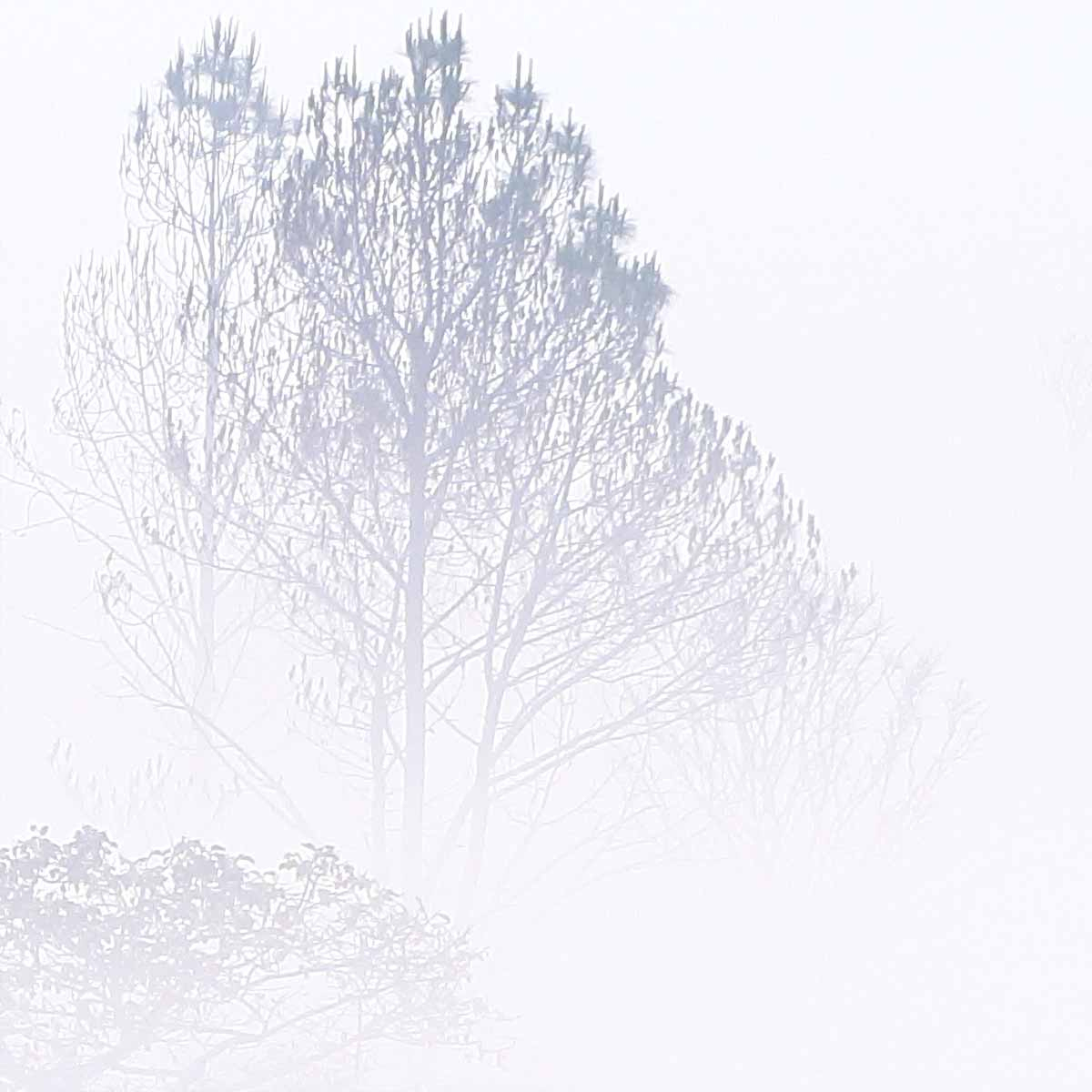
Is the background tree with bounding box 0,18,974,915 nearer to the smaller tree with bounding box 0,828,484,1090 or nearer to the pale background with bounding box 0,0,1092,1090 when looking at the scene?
the pale background with bounding box 0,0,1092,1090

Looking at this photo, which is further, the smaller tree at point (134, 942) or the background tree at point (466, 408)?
the background tree at point (466, 408)

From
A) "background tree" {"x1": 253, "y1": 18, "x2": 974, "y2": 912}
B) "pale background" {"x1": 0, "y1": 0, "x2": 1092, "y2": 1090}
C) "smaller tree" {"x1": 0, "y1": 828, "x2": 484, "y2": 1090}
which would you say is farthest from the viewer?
"pale background" {"x1": 0, "y1": 0, "x2": 1092, "y2": 1090}

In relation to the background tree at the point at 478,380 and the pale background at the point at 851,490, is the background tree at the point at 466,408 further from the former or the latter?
the pale background at the point at 851,490

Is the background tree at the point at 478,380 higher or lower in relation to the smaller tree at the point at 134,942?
higher

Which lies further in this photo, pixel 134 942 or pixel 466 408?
pixel 466 408

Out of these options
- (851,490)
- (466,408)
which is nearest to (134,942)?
(466,408)

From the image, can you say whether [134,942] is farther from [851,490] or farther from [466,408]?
[851,490]

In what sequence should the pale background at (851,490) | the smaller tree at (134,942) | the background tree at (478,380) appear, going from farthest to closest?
the pale background at (851,490)
the background tree at (478,380)
the smaller tree at (134,942)

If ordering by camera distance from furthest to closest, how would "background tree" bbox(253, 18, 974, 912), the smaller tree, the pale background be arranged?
the pale background < "background tree" bbox(253, 18, 974, 912) < the smaller tree

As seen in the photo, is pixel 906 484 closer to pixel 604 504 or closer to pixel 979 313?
pixel 979 313

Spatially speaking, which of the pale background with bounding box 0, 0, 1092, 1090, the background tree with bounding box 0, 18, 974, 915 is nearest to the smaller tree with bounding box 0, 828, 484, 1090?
the background tree with bounding box 0, 18, 974, 915

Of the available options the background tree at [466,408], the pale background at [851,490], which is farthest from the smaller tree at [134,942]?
the pale background at [851,490]

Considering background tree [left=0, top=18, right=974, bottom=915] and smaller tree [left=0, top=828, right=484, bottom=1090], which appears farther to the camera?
background tree [left=0, top=18, right=974, bottom=915]

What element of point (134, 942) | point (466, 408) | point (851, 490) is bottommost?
point (134, 942)
